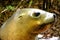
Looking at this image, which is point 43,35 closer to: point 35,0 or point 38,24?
point 35,0

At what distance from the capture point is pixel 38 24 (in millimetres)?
1141

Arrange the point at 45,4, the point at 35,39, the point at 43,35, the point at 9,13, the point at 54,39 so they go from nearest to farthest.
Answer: the point at 35,39
the point at 54,39
the point at 43,35
the point at 9,13
the point at 45,4

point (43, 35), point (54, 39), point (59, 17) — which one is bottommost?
point (54, 39)

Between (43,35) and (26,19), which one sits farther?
(43,35)

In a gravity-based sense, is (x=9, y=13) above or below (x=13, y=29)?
above

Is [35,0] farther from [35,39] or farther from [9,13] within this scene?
[35,39]

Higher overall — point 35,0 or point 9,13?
point 35,0

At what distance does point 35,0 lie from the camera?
2492 mm

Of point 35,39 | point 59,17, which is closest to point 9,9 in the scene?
point 59,17

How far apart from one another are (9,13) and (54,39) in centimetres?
63

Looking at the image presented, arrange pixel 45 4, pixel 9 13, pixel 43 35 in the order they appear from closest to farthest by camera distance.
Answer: pixel 43 35 → pixel 9 13 → pixel 45 4

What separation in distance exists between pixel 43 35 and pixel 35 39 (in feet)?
2.69

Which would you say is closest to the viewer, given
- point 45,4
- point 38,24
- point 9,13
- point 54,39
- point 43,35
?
point 38,24

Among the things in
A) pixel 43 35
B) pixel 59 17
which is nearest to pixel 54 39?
pixel 43 35
